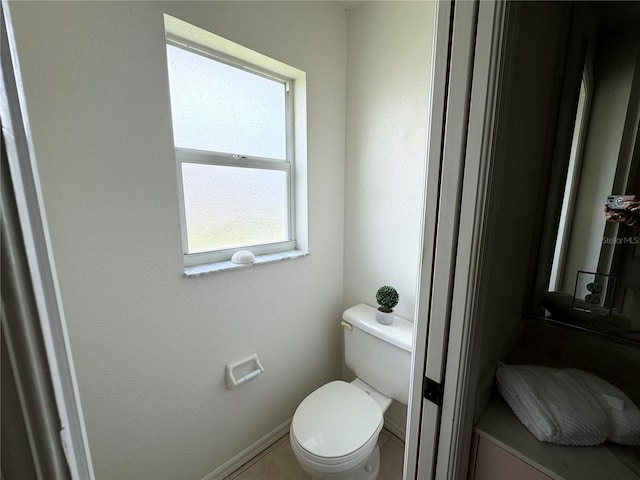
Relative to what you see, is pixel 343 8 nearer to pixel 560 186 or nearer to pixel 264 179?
pixel 264 179

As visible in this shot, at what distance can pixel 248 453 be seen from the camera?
1442mm

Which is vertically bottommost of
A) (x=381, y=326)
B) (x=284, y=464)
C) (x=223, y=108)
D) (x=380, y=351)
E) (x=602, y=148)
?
(x=284, y=464)

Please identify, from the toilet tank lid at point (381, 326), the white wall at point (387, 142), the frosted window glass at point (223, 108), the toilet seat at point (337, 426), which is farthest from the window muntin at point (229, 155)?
the toilet seat at point (337, 426)

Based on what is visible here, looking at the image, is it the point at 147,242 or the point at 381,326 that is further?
the point at 381,326

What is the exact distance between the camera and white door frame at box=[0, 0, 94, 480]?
0.25 metres

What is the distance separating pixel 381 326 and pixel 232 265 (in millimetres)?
813

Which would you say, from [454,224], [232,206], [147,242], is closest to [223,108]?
[232,206]

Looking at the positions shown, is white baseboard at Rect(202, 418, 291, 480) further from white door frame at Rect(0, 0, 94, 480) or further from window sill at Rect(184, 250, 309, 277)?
white door frame at Rect(0, 0, 94, 480)

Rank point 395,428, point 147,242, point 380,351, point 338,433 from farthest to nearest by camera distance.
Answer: point 395,428 < point 380,351 < point 338,433 < point 147,242

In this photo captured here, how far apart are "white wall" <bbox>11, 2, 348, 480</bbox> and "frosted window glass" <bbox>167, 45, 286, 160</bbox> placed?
0.14 meters

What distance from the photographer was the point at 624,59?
0.71 meters

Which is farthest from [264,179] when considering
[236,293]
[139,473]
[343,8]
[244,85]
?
[139,473]

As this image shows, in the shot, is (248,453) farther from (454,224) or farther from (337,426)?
(454,224)

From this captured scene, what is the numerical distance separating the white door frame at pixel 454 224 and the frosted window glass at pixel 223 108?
102cm
